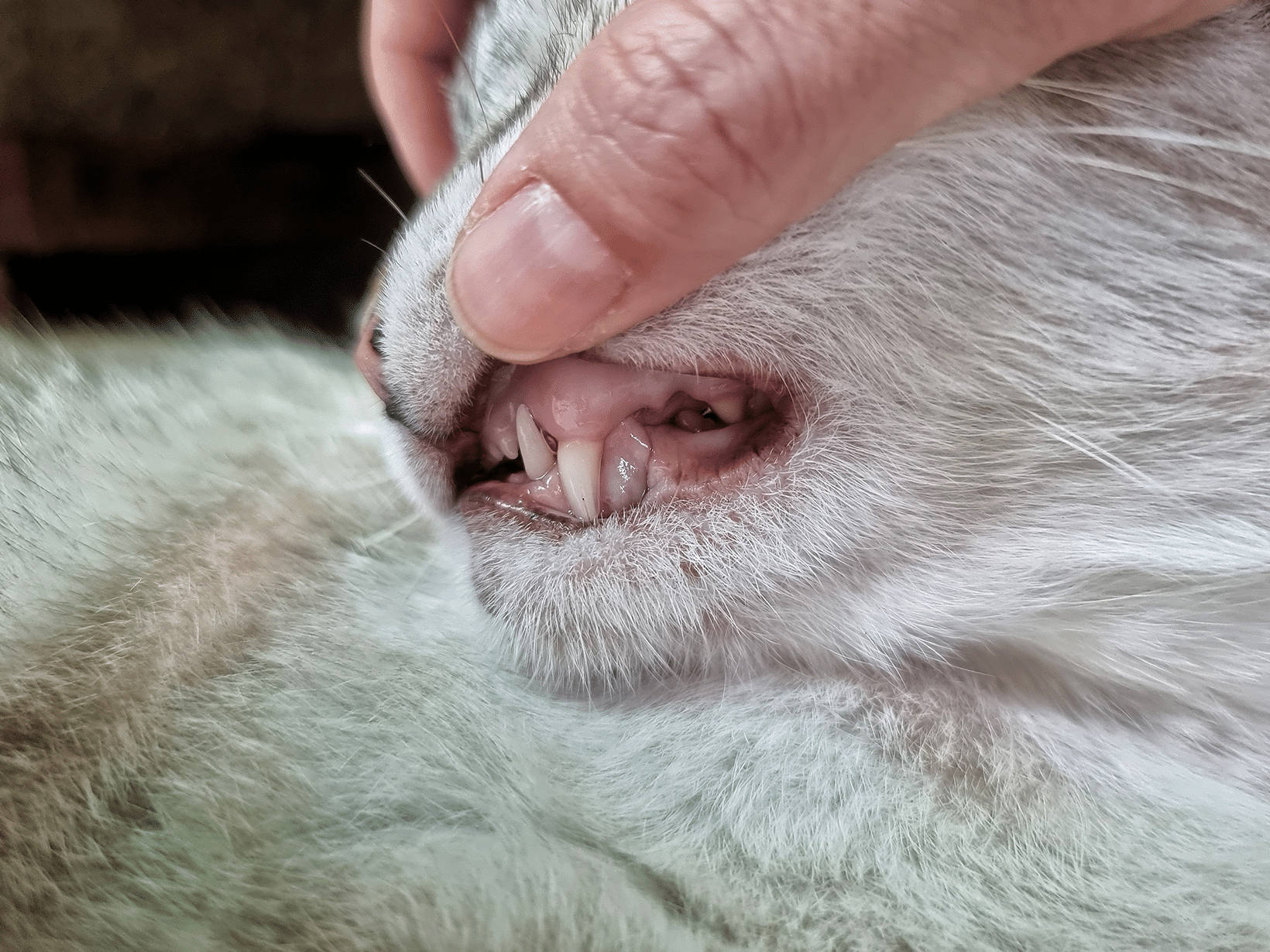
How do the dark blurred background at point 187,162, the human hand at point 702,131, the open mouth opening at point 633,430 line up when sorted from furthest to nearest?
the dark blurred background at point 187,162 → the open mouth opening at point 633,430 → the human hand at point 702,131

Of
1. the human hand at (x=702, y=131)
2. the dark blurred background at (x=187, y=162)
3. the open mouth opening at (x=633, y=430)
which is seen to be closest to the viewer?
the human hand at (x=702, y=131)

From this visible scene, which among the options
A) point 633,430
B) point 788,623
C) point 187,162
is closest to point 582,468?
point 633,430

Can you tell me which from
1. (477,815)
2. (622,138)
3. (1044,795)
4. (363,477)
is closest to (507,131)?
(622,138)

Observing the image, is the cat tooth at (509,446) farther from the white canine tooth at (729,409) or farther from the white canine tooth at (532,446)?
the white canine tooth at (729,409)

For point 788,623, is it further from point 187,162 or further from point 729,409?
point 187,162

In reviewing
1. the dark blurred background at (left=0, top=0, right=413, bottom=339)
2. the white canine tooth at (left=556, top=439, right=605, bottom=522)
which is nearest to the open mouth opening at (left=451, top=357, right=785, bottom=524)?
the white canine tooth at (left=556, top=439, right=605, bottom=522)

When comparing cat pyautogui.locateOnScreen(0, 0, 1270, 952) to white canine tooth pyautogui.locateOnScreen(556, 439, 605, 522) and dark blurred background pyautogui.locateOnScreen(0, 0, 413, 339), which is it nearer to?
white canine tooth pyautogui.locateOnScreen(556, 439, 605, 522)

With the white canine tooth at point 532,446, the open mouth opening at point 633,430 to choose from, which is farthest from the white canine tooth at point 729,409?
the white canine tooth at point 532,446
